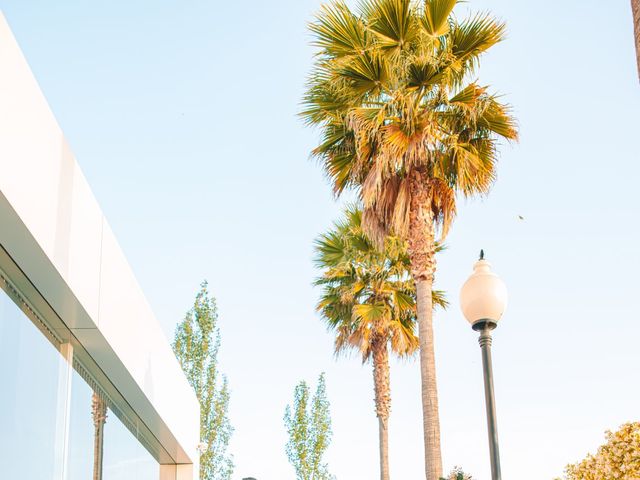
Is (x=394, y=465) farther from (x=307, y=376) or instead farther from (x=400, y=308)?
(x=400, y=308)

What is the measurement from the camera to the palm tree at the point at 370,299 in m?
21.1

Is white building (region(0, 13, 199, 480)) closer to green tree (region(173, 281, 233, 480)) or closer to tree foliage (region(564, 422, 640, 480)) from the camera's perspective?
tree foliage (region(564, 422, 640, 480))

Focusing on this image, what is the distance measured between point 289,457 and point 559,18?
1762cm

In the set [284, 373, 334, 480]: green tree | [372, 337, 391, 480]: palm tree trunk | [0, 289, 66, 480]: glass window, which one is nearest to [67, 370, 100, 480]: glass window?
[0, 289, 66, 480]: glass window

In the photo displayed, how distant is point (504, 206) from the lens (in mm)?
33000

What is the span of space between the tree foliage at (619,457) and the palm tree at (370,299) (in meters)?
6.38

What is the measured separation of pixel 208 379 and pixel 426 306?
1669 centimetres

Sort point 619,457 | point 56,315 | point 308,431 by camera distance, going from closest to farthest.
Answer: point 56,315, point 619,457, point 308,431

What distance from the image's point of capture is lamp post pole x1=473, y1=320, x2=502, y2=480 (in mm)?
6531

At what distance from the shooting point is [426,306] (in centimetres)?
1400

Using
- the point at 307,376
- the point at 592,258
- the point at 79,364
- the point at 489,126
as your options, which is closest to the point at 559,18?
the point at 592,258

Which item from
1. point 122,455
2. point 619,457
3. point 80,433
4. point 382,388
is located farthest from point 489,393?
point 382,388

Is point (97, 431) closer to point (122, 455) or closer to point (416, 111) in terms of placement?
point (122, 455)

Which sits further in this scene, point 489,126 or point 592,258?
point 592,258
